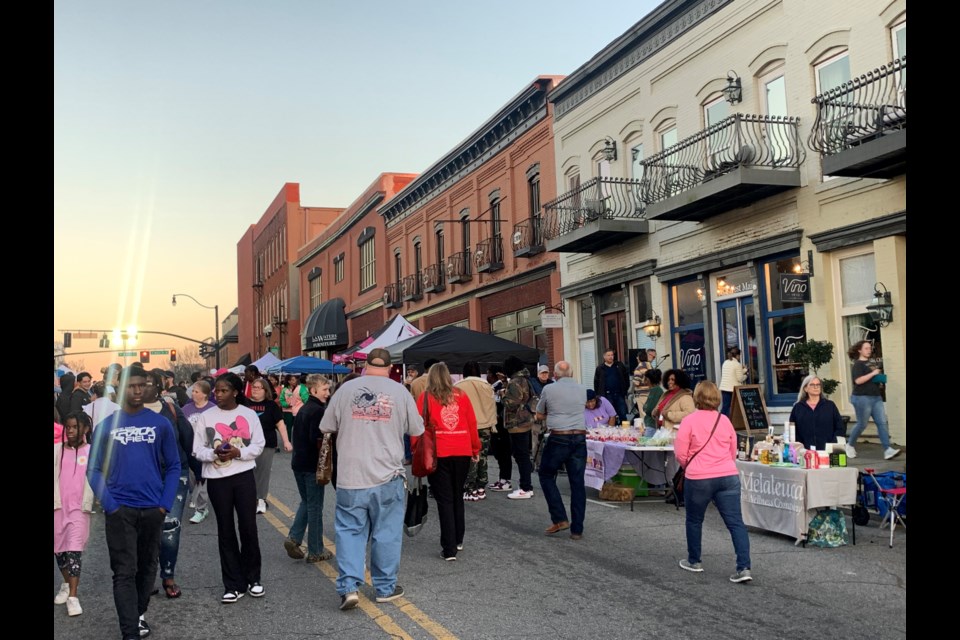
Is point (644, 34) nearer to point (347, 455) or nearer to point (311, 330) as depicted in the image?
point (347, 455)

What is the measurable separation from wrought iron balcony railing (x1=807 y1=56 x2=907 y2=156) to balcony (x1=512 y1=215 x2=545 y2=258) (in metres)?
11.1

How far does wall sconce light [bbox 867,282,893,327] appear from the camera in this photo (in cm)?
1345

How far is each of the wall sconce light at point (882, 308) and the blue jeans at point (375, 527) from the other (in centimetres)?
965

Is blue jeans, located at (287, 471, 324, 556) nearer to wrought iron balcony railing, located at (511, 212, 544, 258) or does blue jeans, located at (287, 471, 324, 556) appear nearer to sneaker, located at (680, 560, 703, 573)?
sneaker, located at (680, 560, 703, 573)

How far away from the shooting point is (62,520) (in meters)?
6.49

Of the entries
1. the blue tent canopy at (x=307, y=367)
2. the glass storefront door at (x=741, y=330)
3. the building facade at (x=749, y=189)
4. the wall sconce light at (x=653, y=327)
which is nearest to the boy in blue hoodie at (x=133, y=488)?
the building facade at (x=749, y=189)

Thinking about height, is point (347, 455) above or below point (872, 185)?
below

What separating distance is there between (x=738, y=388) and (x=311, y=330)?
33249 millimetres

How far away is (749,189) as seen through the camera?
15.8m

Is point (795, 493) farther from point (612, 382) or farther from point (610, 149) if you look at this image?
point (610, 149)

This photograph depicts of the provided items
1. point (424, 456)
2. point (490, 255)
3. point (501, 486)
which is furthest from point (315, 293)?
point (424, 456)

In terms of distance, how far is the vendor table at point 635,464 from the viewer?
11.6m
